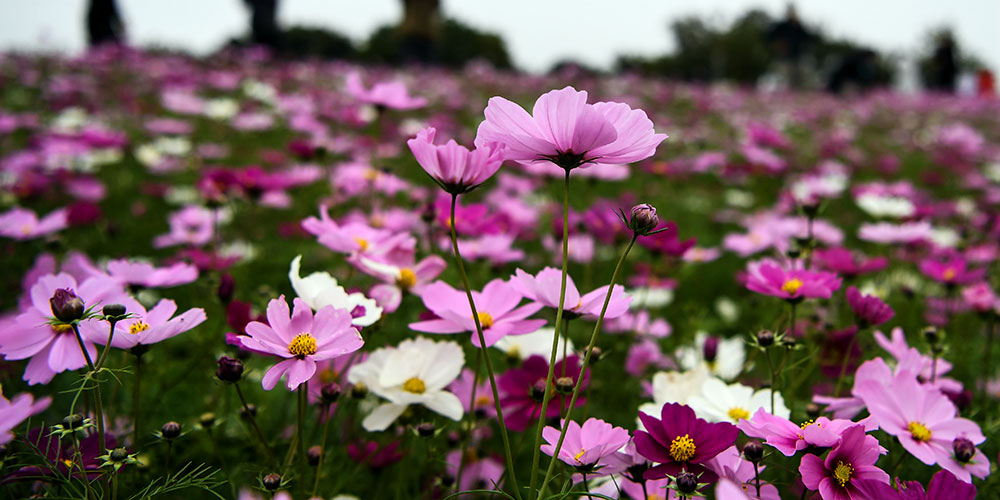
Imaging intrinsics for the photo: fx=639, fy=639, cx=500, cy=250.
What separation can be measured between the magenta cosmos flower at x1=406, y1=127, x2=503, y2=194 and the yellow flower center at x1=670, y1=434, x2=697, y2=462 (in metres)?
0.33

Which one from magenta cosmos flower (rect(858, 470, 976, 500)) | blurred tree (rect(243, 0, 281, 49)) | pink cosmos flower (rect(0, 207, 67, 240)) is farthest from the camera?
blurred tree (rect(243, 0, 281, 49))

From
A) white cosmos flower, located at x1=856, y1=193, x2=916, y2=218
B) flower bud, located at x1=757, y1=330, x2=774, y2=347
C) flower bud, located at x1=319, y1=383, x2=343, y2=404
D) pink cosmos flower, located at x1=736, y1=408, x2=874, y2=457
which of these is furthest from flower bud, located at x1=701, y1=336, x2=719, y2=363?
white cosmos flower, located at x1=856, y1=193, x2=916, y2=218

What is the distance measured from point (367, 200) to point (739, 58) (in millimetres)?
31800

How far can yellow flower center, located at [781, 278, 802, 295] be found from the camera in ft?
2.84

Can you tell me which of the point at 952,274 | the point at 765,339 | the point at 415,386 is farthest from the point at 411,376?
the point at 952,274

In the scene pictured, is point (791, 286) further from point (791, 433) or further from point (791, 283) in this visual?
point (791, 433)

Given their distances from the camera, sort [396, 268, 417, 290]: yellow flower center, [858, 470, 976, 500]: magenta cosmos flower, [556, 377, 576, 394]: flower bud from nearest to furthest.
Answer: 1. [858, 470, 976, 500]: magenta cosmos flower
2. [556, 377, 576, 394]: flower bud
3. [396, 268, 417, 290]: yellow flower center

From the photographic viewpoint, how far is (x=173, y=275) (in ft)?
3.07

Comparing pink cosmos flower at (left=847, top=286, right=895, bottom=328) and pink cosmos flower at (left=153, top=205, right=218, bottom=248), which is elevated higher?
pink cosmos flower at (left=847, top=286, right=895, bottom=328)

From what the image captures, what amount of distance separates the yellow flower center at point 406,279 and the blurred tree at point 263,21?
8261 millimetres

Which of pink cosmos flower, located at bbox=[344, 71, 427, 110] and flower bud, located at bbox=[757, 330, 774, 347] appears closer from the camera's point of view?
flower bud, located at bbox=[757, 330, 774, 347]

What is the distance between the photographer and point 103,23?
797 centimetres

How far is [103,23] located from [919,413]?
952 centimetres

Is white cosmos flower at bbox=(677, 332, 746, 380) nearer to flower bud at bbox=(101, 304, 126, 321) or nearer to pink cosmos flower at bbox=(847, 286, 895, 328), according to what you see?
pink cosmos flower at bbox=(847, 286, 895, 328)
